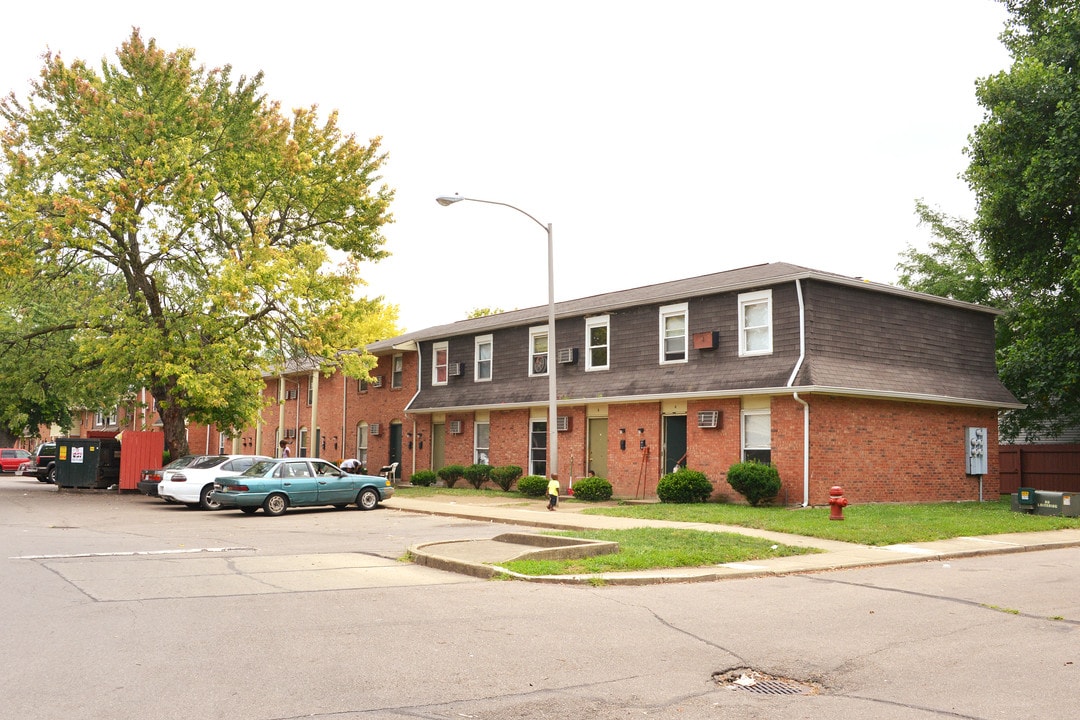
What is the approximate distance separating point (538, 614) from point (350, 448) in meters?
32.2

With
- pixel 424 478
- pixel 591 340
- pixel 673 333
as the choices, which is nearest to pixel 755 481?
pixel 673 333

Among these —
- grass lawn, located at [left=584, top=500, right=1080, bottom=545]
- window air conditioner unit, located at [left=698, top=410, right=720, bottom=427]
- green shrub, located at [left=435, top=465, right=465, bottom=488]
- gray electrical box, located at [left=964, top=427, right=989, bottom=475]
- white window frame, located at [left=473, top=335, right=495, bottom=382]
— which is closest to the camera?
grass lawn, located at [left=584, top=500, right=1080, bottom=545]

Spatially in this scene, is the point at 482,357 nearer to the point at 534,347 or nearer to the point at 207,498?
the point at 534,347

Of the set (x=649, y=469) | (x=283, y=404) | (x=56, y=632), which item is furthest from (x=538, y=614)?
(x=283, y=404)

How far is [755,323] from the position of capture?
2344 centimetres

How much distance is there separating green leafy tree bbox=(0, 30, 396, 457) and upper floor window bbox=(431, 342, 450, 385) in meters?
3.60

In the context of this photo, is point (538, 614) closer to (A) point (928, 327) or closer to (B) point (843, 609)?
(B) point (843, 609)

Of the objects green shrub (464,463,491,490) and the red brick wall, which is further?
green shrub (464,463,491,490)

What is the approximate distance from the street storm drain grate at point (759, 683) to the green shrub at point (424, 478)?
85.2ft

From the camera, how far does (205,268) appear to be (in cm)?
3003

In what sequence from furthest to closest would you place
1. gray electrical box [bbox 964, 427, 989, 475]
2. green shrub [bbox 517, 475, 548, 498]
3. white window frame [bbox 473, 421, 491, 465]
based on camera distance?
1. white window frame [bbox 473, 421, 491, 465]
2. green shrub [bbox 517, 475, 548, 498]
3. gray electrical box [bbox 964, 427, 989, 475]

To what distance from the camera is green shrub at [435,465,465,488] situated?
1240 inches

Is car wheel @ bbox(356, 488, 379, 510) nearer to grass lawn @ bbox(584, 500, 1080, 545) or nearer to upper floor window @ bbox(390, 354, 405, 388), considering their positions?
grass lawn @ bbox(584, 500, 1080, 545)

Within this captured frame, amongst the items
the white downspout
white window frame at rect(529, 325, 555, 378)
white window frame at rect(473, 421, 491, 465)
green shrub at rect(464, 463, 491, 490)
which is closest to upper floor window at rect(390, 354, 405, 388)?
white window frame at rect(473, 421, 491, 465)
